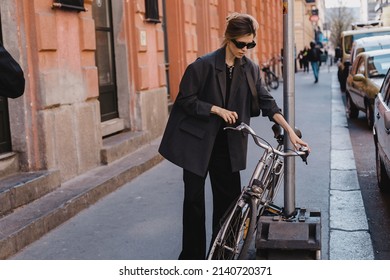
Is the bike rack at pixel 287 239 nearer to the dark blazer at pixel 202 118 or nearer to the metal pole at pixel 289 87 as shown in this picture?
the metal pole at pixel 289 87

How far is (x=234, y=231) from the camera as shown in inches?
166

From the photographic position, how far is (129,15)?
10.5 meters

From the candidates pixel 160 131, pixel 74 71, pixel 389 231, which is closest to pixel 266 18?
pixel 160 131

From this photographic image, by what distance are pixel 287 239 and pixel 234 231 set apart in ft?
1.05

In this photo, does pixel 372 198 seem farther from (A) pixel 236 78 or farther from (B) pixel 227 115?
(B) pixel 227 115

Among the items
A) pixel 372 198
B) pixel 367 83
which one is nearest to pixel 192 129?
pixel 372 198

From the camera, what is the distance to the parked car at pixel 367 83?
1284cm

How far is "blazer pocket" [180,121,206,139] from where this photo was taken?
4.36m

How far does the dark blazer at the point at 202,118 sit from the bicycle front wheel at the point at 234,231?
36 cm

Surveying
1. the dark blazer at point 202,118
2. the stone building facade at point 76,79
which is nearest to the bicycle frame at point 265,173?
the dark blazer at point 202,118

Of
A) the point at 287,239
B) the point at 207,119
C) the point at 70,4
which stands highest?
the point at 70,4

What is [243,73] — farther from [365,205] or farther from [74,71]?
[74,71]

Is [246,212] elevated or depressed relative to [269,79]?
elevated

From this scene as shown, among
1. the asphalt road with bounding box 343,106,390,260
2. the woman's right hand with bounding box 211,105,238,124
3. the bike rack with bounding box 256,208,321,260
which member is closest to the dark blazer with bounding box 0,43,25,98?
the woman's right hand with bounding box 211,105,238,124
